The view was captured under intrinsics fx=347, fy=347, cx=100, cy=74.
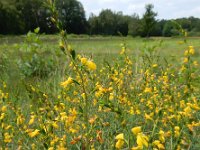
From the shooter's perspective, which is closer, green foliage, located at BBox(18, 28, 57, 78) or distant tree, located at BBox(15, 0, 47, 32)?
green foliage, located at BBox(18, 28, 57, 78)

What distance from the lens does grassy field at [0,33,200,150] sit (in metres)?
1.57

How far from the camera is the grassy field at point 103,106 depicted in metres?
1.57

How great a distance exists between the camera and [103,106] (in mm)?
1544

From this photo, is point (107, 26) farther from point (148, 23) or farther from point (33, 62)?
point (33, 62)

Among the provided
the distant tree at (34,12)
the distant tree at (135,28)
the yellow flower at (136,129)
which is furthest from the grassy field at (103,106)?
the distant tree at (135,28)

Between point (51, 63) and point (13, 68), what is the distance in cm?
67

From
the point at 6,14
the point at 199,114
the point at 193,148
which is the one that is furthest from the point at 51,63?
the point at 6,14

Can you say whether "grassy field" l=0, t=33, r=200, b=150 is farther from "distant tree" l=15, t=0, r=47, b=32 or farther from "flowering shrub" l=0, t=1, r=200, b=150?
"distant tree" l=15, t=0, r=47, b=32

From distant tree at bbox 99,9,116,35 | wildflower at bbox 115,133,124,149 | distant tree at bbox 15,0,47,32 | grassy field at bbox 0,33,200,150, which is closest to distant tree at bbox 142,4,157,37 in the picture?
grassy field at bbox 0,33,200,150

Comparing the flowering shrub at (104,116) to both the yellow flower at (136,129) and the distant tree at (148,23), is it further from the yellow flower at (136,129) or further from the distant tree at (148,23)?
the distant tree at (148,23)

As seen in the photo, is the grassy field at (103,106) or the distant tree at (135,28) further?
the distant tree at (135,28)

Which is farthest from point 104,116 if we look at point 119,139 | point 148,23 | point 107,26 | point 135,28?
point 135,28

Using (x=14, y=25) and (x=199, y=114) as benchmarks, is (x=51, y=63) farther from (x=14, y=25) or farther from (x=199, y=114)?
(x=14, y=25)

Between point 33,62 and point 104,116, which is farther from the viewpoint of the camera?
point 33,62
